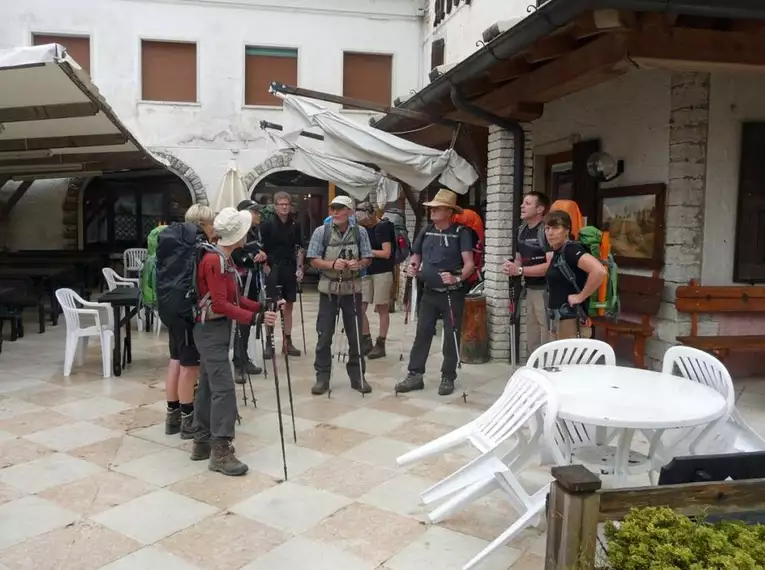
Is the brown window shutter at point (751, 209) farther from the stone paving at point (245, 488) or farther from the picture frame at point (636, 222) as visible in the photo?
the stone paving at point (245, 488)

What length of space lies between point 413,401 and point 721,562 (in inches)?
139

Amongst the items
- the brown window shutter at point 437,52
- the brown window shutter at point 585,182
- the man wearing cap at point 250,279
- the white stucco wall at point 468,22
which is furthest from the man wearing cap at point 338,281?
the brown window shutter at point 437,52

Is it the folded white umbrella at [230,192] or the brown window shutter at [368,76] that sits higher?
the brown window shutter at [368,76]

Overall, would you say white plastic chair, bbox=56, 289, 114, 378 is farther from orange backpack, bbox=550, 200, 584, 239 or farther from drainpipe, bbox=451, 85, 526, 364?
orange backpack, bbox=550, 200, 584, 239

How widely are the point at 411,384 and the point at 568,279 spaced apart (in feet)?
5.74

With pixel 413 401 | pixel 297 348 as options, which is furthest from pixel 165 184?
pixel 413 401

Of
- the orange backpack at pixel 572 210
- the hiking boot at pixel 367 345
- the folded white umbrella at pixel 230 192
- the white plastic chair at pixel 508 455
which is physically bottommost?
the hiking boot at pixel 367 345

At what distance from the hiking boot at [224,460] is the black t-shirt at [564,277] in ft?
7.64

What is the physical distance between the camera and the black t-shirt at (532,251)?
18.2ft

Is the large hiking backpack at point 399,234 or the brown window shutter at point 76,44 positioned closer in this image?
the large hiking backpack at point 399,234

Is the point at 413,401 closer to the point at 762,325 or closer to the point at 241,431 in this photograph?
the point at 241,431

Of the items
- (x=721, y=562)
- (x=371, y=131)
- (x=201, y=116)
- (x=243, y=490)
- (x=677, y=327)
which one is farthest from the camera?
(x=201, y=116)

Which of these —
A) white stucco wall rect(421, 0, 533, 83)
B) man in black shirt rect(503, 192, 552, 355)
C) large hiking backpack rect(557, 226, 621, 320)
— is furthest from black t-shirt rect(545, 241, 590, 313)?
white stucco wall rect(421, 0, 533, 83)

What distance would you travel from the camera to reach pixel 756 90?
5.97 m
